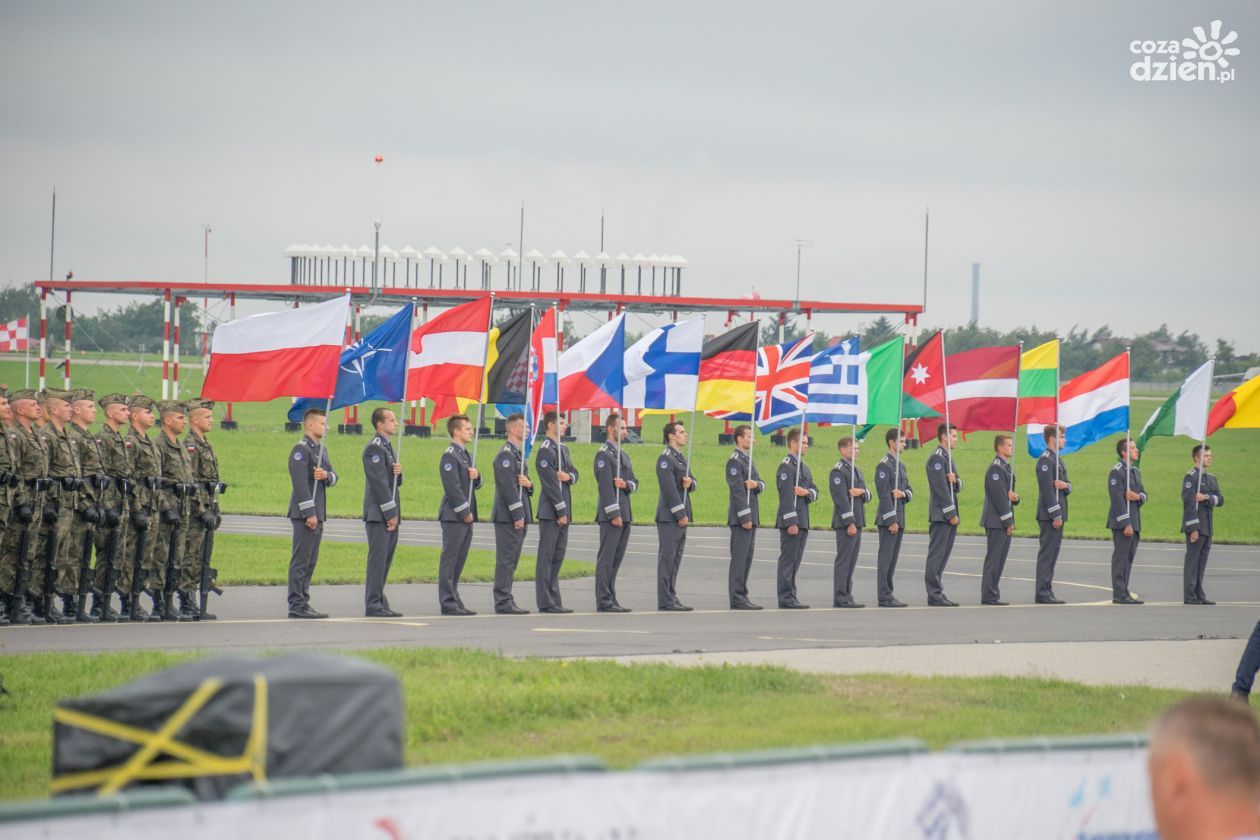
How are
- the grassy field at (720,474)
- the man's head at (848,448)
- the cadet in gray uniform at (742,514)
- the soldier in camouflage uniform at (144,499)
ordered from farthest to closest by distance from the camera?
the grassy field at (720,474), the man's head at (848,448), the cadet in gray uniform at (742,514), the soldier in camouflage uniform at (144,499)

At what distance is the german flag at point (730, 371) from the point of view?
63.3 ft

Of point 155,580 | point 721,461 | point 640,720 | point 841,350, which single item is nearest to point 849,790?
point 640,720

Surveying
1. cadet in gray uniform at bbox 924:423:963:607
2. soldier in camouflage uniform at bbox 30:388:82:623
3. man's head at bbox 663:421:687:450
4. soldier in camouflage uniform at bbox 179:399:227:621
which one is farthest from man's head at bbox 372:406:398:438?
cadet in gray uniform at bbox 924:423:963:607

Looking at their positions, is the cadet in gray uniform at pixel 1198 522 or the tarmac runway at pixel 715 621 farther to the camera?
the cadet in gray uniform at pixel 1198 522

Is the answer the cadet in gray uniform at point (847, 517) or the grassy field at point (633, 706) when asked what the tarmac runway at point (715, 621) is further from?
the grassy field at point (633, 706)

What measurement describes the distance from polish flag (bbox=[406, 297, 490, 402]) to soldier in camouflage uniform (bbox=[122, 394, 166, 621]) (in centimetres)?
288

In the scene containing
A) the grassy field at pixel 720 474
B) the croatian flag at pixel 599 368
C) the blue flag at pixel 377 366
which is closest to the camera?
the blue flag at pixel 377 366

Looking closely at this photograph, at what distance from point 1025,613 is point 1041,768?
13999mm

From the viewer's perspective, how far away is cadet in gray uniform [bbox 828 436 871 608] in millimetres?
18812

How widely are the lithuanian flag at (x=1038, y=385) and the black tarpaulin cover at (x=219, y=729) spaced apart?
17276 mm

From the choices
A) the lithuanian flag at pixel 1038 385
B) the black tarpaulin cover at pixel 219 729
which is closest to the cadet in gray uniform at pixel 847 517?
the lithuanian flag at pixel 1038 385

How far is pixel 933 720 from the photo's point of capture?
389 inches

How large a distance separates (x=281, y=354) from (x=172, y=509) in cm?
196

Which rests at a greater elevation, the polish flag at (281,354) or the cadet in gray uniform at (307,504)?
the polish flag at (281,354)
